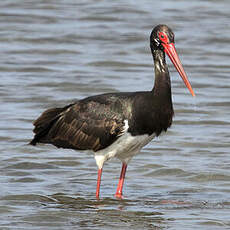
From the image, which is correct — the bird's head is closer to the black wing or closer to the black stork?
the black stork

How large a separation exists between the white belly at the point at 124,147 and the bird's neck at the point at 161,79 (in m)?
0.47

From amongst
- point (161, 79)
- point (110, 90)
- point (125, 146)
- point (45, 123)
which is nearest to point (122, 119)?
point (125, 146)

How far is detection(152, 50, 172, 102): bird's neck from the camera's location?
9.33 meters

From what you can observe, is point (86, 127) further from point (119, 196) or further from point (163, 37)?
point (163, 37)

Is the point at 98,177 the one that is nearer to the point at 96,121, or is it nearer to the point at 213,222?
the point at 96,121

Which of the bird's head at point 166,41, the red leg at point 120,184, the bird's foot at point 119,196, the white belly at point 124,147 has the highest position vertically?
the bird's head at point 166,41

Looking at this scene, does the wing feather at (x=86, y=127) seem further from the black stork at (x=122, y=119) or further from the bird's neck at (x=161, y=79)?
the bird's neck at (x=161, y=79)

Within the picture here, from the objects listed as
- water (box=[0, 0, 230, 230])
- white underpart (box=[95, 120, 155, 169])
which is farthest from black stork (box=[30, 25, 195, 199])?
water (box=[0, 0, 230, 230])

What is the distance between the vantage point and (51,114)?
398 inches

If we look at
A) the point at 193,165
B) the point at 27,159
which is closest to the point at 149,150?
the point at 193,165

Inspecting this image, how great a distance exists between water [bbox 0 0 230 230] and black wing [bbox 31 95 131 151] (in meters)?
0.58

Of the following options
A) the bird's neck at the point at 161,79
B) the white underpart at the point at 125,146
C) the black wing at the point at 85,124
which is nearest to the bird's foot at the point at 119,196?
the white underpart at the point at 125,146

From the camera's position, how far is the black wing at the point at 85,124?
9.35m

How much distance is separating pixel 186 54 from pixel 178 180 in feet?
27.0
